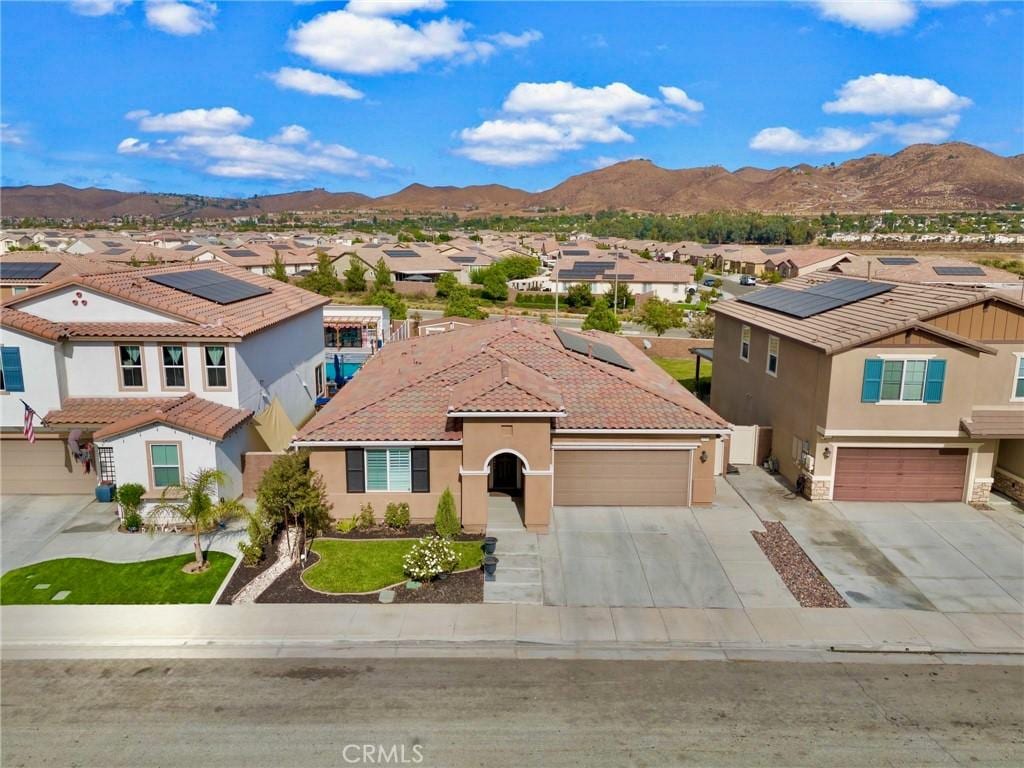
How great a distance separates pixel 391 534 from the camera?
18.7 meters

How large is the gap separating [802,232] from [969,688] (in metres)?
160

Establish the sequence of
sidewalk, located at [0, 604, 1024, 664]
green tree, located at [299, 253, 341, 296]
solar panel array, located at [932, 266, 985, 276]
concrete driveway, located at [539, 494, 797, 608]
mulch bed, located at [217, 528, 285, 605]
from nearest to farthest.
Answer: sidewalk, located at [0, 604, 1024, 664], mulch bed, located at [217, 528, 285, 605], concrete driveway, located at [539, 494, 797, 608], solar panel array, located at [932, 266, 985, 276], green tree, located at [299, 253, 341, 296]

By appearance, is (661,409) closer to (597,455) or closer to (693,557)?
(597,455)

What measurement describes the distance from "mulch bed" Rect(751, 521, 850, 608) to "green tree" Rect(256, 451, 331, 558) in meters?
11.8

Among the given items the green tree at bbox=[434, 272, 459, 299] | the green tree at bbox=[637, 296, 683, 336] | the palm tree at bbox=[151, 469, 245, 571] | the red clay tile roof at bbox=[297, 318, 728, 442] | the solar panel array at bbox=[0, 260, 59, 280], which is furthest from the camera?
the green tree at bbox=[434, 272, 459, 299]

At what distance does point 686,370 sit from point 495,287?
36451 mm

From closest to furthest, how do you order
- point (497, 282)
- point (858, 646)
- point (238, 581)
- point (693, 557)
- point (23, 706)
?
point (23, 706), point (858, 646), point (238, 581), point (693, 557), point (497, 282)

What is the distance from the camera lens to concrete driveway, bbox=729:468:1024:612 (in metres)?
15.9

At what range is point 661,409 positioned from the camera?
20594mm

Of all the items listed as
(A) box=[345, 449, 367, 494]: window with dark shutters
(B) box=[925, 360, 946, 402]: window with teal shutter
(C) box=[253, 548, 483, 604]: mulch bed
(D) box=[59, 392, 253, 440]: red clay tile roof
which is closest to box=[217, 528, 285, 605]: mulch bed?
(C) box=[253, 548, 483, 604]: mulch bed

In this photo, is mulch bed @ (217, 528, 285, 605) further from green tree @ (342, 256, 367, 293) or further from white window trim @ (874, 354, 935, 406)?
green tree @ (342, 256, 367, 293)

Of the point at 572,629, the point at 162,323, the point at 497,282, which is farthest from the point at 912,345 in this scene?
the point at 497,282

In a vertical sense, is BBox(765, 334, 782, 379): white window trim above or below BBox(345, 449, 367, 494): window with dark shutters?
above

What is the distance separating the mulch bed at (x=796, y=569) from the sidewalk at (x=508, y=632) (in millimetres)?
432
